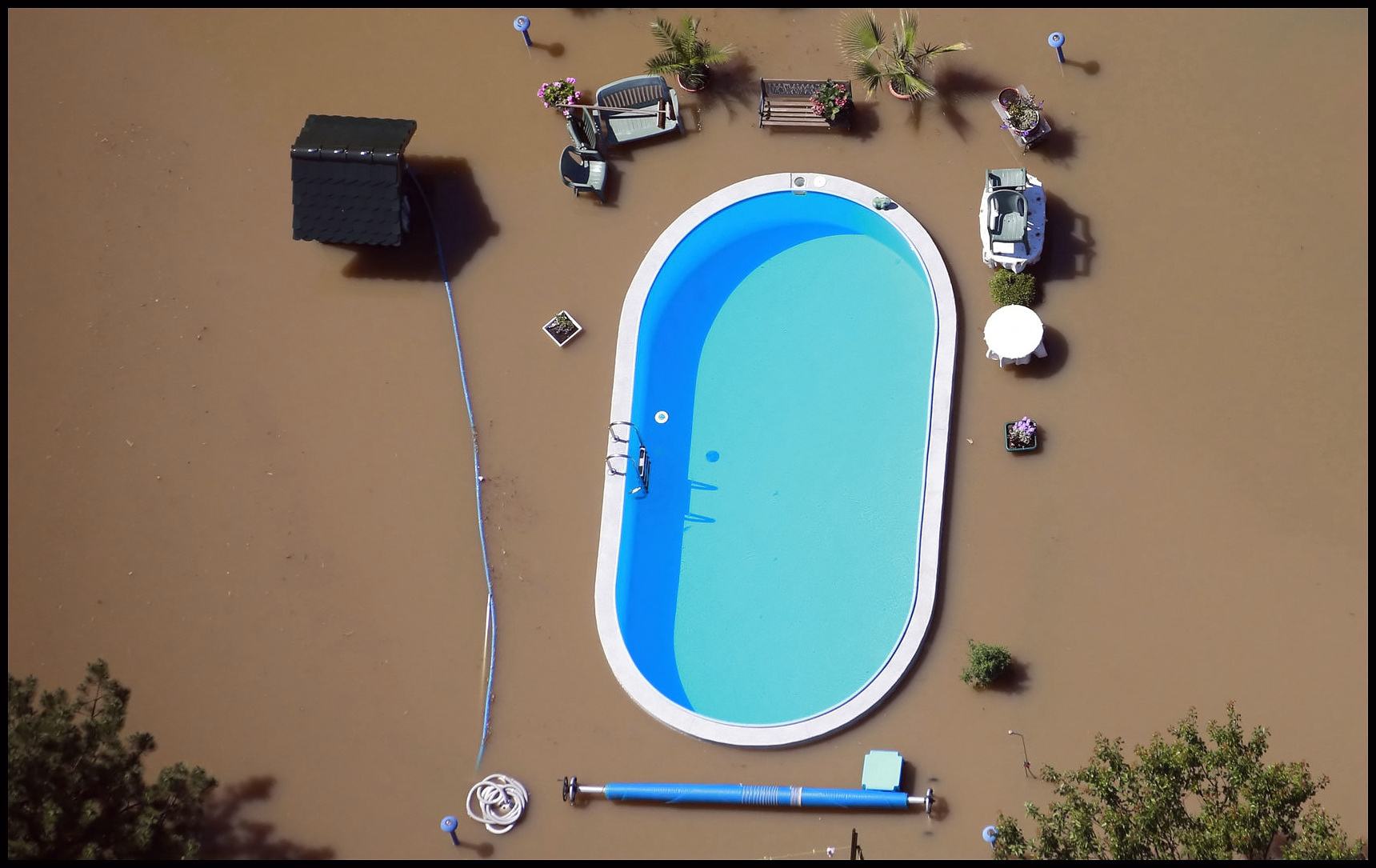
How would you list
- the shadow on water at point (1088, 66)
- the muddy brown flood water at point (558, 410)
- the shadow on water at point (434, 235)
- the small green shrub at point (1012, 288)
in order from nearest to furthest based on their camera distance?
the muddy brown flood water at point (558, 410) → the small green shrub at point (1012, 288) → the shadow on water at point (434, 235) → the shadow on water at point (1088, 66)

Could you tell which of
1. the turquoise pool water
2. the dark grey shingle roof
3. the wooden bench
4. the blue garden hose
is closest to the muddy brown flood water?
the blue garden hose

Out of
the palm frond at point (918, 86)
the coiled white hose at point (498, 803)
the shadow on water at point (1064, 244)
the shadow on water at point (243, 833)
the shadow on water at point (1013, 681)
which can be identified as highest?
the palm frond at point (918, 86)

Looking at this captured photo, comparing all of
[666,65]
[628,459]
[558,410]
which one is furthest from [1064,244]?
[558,410]

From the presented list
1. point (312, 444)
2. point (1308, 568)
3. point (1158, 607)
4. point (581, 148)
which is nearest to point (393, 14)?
point (581, 148)

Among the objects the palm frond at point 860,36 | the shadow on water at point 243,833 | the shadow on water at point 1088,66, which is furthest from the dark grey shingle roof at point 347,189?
the shadow on water at point 1088,66

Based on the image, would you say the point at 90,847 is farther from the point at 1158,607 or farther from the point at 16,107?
the point at 1158,607

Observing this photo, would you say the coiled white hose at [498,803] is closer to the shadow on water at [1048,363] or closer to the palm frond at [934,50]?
the shadow on water at [1048,363]
